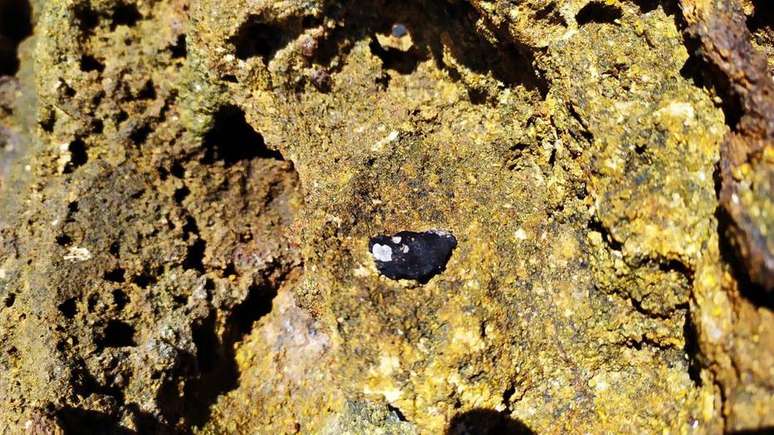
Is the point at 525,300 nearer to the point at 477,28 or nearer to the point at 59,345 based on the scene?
the point at 477,28

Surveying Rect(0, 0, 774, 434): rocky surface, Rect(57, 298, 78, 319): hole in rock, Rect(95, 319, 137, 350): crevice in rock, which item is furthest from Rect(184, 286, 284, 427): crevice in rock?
Rect(57, 298, 78, 319): hole in rock

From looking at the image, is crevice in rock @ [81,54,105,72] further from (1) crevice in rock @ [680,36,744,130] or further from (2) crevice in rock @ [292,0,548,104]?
(1) crevice in rock @ [680,36,744,130]

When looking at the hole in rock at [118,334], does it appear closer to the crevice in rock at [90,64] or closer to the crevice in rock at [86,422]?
the crevice in rock at [86,422]

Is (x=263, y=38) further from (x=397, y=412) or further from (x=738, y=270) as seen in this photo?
(x=738, y=270)

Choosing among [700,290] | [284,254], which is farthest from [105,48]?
[700,290]

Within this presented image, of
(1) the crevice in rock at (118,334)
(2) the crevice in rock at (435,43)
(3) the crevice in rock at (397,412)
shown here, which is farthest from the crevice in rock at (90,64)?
(3) the crevice in rock at (397,412)
